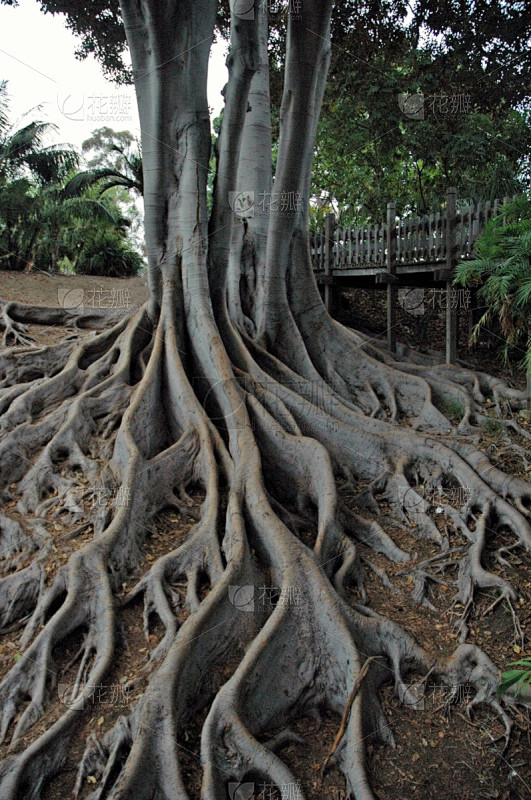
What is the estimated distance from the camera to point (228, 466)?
506 cm

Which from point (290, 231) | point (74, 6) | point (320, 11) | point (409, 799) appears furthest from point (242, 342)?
point (74, 6)

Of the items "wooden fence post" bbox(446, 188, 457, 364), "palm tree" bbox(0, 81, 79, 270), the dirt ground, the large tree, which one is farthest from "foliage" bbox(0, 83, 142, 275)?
the dirt ground

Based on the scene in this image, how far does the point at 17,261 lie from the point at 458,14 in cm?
1048

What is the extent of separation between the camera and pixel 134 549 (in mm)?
4426

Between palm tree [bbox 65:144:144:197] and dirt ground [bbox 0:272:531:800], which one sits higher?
palm tree [bbox 65:144:144:197]

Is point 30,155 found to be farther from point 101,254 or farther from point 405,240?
point 405,240

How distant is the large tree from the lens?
3459 mm

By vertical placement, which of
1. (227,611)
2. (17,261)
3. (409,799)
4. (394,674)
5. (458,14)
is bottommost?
(409,799)

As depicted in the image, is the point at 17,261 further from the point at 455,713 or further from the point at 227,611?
the point at 455,713

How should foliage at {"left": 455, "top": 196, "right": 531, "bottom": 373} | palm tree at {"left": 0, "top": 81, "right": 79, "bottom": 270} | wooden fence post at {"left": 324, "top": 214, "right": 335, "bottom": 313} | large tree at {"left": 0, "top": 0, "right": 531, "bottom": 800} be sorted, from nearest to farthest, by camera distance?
large tree at {"left": 0, "top": 0, "right": 531, "bottom": 800}
foliage at {"left": 455, "top": 196, "right": 531, "bottom": 373}
wooden fence post at {"left": 324, "top": 214, "right": 335, "bottom": 313}
palm tree at {"left": 0, "top": 81, "right": 79, "bottom": 270}

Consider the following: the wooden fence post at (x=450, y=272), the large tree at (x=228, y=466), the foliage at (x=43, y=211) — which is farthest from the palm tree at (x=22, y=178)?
the wooden fence post at (x=450, y=272)

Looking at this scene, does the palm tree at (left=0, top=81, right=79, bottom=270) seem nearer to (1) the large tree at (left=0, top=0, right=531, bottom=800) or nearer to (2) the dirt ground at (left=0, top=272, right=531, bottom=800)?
(1) the large tree at (left=0, top=0, right=531, bottom=800)

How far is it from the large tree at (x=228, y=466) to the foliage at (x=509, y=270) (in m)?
0.94

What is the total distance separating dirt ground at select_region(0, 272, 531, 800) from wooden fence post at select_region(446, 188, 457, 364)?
4181 millimetres
